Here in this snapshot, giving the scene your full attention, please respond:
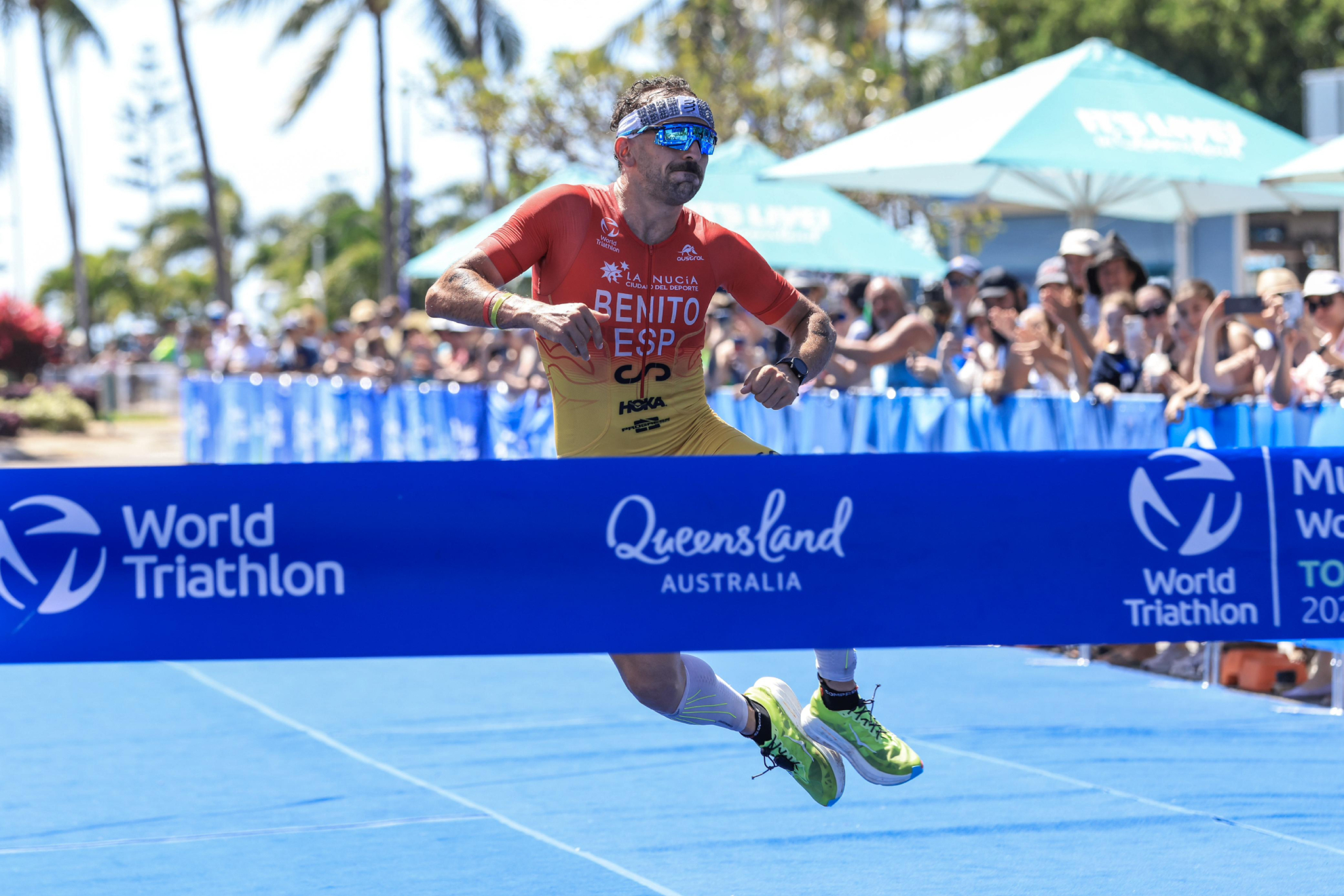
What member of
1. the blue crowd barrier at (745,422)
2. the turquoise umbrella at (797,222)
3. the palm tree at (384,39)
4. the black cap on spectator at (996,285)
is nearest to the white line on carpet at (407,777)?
the blue crowd barrier at (745,422)

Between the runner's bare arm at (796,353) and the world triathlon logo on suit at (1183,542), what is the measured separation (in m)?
0.91

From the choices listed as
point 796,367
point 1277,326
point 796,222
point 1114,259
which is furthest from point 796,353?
point 796,222

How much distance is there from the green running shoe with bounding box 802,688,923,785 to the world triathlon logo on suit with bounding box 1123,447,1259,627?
1151 mm

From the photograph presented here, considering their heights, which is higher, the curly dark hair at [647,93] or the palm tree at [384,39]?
the palm tree at [384,39]

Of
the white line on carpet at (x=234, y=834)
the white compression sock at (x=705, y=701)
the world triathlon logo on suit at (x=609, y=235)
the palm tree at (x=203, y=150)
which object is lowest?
the white line on carpet at (x=234, y=834)

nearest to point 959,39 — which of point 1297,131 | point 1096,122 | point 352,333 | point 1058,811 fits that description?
point 1297,131

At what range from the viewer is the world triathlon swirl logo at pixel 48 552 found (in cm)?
370

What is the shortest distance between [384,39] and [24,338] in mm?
10116

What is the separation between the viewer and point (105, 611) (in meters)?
3.72

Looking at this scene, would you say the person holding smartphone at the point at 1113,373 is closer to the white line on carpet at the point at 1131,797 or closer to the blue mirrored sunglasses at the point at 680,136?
the white line on carpet at the point at 1131,797

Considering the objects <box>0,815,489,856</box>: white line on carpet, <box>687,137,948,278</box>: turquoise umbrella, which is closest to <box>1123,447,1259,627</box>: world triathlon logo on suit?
<box>0,815,489,856</box>: white line on carpet

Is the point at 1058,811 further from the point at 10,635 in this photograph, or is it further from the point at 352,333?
the point at 352,333

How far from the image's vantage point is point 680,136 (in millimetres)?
4527

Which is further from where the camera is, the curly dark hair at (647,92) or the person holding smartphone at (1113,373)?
the person holding smartphone at (1113,373)
